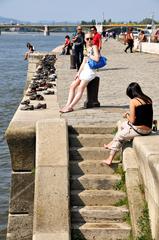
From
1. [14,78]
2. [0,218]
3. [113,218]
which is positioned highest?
[113,218]

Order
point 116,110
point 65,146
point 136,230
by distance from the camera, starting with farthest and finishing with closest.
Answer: point 116,110
point 65,146
point 136,230

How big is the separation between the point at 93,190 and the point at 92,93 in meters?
3.62

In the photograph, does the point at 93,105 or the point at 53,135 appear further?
the point at 93,105

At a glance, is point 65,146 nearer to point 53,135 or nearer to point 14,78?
point 53,135

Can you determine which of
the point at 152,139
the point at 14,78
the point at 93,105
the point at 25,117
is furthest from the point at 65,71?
the point at 14,78

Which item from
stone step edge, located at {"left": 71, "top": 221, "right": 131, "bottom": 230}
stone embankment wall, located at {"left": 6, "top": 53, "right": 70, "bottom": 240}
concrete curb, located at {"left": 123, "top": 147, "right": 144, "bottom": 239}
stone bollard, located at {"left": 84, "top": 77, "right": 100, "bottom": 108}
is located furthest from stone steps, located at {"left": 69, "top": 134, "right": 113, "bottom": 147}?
stone bollard, located at {"left": 84, "top": 77, "right": 100, "bottom": 108}

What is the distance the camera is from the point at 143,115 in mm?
8344

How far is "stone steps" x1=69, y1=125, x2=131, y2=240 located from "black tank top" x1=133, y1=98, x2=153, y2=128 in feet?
2.12

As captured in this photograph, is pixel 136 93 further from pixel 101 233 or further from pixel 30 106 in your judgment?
pixel 30 106

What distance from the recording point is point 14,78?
39.2 metres

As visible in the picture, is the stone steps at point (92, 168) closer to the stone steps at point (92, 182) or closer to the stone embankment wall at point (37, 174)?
Result: the stone steps at point (92, 182)

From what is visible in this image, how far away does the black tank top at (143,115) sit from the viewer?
27.3 ft

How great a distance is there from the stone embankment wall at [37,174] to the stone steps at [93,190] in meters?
0.30

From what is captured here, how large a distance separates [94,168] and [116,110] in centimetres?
302
